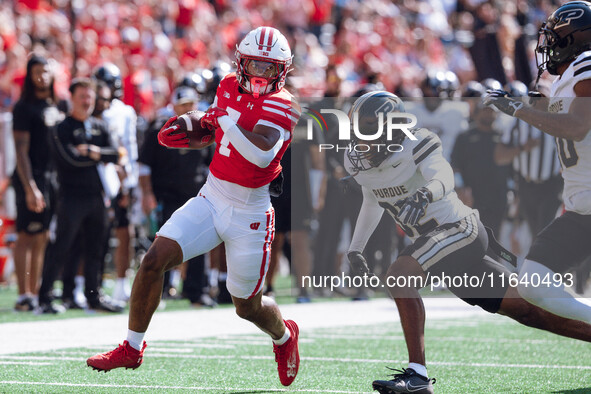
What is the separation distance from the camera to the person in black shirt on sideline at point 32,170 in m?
9.18

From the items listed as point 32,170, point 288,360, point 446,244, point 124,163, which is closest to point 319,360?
point 288,360

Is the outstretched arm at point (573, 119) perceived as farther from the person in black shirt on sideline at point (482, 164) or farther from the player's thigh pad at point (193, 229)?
the person in black shirt on sideline at point (482, 164)

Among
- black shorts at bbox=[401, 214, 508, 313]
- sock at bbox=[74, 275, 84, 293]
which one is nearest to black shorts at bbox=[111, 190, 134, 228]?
sock at bbox=[74, 275, 84, 293]

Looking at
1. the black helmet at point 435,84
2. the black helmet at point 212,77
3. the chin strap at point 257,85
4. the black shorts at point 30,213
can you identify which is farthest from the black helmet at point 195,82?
the chin strap at point 257,85

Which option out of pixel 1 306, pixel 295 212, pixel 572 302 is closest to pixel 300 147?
pixel 295 212

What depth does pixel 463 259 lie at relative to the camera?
219 inches

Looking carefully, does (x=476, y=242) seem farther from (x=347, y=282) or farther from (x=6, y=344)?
(x=6, y=344)

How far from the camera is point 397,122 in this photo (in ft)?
19.0

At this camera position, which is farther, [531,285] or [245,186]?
[245,186]

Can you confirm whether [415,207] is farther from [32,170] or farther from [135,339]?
[32,170]

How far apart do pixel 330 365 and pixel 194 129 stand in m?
1.79

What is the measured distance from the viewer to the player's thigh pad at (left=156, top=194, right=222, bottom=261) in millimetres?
5363

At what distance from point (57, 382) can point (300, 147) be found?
4.62 m

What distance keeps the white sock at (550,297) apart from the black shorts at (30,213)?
17.3ft
